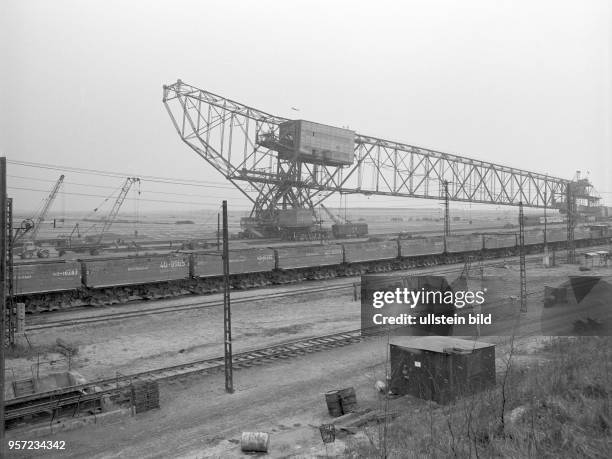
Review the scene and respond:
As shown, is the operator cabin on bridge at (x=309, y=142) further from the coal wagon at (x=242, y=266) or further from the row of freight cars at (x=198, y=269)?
the coal wagon at (x=242, y=266)

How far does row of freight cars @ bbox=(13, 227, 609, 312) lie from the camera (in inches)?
880

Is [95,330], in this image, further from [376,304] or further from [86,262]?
[376,304]

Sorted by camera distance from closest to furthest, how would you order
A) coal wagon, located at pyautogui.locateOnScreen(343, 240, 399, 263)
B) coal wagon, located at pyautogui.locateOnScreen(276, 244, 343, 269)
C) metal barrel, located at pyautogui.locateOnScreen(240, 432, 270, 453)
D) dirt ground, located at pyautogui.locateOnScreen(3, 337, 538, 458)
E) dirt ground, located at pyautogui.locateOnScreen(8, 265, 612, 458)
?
metal barrel, located at pyautogui.locateOnScreen(240, 432, 270, 453), dirt ground, located at pyautogui.locateOnScreen(3, 337, 538, 458), dirt ground, located at pyautogui.locateOnScreen(8, 265, 612, 458), coal wagon, located at pyautogui.locateOnScreen(276, 244, 343, 269), coal wagon, located at pyautogui.locateOnScreen(343, 240, 399, 263)

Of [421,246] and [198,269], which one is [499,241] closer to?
[421,246]

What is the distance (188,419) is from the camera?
10.0 metres

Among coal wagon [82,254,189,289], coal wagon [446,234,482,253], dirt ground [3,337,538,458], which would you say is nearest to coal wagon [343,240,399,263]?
coal wagon [446,234,482,253]

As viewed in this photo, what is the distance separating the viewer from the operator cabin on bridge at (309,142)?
50219 mm

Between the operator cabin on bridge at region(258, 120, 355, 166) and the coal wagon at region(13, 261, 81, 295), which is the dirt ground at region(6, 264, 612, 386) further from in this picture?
the operator cabin on bridge at region(258, 120, 355, 166)

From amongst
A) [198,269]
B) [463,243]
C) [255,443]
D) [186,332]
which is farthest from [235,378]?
[463,243]

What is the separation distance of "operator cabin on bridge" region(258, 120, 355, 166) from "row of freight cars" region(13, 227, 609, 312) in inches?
662

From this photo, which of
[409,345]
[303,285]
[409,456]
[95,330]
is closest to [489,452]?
[409,456]

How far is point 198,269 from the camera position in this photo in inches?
1075

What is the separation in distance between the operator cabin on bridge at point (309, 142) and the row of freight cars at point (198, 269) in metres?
16.8

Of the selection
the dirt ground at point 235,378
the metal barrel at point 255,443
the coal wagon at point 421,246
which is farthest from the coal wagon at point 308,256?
the metal barrel at point 255,443
